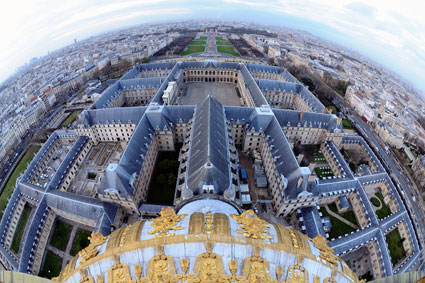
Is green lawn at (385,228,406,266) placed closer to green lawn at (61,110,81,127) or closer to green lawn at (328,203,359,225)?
green lawn at (328,203,359,225)

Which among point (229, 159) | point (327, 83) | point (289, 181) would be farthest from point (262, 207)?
point (327, 83)

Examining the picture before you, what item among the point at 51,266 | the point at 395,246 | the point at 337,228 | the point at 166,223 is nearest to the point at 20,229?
the point at 51,266

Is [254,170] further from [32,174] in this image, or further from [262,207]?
[32,174]

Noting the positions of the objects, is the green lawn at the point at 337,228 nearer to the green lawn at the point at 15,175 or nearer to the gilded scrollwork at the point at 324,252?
the gilded scrollwork at the point at 324,252

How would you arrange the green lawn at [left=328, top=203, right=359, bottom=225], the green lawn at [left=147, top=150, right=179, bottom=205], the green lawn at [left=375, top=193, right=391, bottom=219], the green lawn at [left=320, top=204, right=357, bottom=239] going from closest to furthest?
1. the green lawn at [left=320, top=204, right=357, bottom=239]
2. the green lawn at [left=328, top=203, right=359, bottom=225]
3. the green lawn at [left=375, top=193, right=391, bottom=219]
4. the green lawn at [left=147, top=150, right=179, bottom=205]

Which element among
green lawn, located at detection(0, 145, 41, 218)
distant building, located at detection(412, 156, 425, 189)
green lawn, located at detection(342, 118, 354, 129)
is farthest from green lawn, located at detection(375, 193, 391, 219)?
green lawn, located at detection(0, 145, 41, 218)

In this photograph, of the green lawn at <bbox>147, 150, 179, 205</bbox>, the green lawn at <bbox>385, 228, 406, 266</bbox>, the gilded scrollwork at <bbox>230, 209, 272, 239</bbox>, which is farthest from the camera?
the green lawn at <bbox>147, 150, 179, 205</bbox>

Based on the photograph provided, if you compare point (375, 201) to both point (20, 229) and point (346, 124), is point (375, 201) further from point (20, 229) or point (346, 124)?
point (20, 229)

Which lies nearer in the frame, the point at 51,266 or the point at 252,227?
the point at 252,227

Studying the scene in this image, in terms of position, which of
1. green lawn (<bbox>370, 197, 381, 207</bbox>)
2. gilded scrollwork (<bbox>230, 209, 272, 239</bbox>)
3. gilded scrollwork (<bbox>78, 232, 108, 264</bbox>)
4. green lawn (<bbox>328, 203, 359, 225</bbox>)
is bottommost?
gilded scrollwork (<bbox>78, 232, 108, 264</bbox>)
